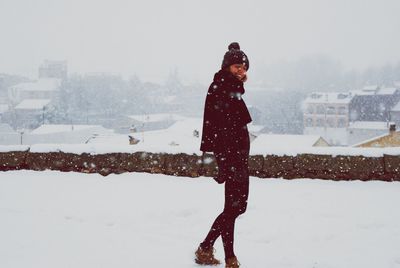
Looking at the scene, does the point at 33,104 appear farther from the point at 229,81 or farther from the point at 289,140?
the point at 229,81

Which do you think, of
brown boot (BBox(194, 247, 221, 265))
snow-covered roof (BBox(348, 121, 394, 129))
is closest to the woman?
brown boot (BBox(194, 247, 221, 265))

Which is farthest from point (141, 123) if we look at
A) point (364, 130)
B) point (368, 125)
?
point (368, 125)

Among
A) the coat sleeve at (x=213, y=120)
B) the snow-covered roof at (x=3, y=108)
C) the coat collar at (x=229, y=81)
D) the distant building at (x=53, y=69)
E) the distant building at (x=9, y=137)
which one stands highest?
the distant building at (x=53, y=69)

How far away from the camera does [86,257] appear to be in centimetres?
360

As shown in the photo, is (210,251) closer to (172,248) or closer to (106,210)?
(172,248)

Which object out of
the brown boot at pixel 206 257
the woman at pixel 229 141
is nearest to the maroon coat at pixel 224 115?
the woman at pixel 229 141

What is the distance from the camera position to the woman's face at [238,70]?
3387 millimetres

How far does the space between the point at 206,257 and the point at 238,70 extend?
1.68 m

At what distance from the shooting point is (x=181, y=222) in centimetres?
468

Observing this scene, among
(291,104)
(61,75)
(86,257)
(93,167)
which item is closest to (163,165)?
(93,167)

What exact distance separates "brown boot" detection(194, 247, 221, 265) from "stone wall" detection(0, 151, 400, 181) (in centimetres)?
294

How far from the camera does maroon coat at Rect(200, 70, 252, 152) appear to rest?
131 inches

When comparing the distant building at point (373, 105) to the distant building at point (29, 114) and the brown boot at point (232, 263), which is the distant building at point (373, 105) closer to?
the distant building at point (29, 114)

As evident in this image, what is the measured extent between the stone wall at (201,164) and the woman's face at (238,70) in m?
3.11
